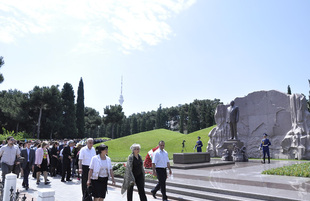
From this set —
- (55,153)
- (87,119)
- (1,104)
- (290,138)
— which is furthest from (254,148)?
(87,119)

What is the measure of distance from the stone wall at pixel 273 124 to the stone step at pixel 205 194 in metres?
13.0

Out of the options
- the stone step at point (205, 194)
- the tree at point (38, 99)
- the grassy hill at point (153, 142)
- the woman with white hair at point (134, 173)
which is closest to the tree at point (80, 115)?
the tree at point (38, 99)

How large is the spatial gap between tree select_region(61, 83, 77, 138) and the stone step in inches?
1678

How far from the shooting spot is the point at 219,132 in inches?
870

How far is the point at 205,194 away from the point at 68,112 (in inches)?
1804

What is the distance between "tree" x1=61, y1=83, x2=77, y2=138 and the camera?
47.0 metres

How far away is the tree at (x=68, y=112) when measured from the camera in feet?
154

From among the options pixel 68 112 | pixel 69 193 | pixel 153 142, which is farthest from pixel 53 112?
pixel 69 193

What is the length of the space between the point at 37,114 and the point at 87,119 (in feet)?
86.7

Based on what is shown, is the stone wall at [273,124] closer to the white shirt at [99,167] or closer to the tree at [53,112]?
the white shirt at [99,167]

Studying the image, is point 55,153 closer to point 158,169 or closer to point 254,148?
point 158,169

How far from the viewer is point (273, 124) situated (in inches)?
751

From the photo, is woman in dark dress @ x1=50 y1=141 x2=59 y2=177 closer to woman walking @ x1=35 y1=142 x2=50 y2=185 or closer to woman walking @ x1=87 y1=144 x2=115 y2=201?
woman walking @ x1=35 y1=142 x2=50 y2=185

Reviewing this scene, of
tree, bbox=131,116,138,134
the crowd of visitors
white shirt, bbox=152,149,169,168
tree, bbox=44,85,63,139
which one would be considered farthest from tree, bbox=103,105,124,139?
white shirt, bbox=152,149,169,168
